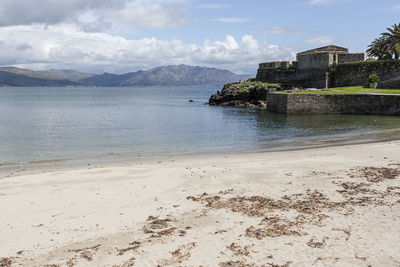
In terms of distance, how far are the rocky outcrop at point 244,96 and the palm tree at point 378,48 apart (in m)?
17.6

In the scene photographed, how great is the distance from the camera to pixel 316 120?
3850cm

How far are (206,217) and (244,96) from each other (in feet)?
184

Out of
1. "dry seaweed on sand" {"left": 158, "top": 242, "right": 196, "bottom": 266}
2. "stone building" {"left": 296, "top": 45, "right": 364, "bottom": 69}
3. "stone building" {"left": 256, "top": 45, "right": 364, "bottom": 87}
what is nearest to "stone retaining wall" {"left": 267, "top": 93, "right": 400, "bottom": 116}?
"stone building" {"left": 256, "top": 45, "right": 364, "bottom": 87}

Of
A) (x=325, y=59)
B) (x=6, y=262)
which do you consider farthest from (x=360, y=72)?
(x=6, y=262)

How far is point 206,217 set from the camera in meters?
9.21

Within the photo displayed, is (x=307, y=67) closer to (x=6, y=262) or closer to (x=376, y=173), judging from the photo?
(x=376, y=173)

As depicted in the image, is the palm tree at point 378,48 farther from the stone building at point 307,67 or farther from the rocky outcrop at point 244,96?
the rocky outcrop at point 244,96

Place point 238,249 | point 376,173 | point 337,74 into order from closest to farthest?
point 238,249, point 376,173, point 337,74

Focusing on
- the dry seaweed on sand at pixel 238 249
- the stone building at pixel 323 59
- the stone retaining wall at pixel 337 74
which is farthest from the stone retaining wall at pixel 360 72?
the dry seaweed on sand at pixel 238 249

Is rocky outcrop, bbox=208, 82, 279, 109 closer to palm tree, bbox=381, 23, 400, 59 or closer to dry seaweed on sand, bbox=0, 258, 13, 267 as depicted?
palm tree, bbox=381, 23, 400, 59

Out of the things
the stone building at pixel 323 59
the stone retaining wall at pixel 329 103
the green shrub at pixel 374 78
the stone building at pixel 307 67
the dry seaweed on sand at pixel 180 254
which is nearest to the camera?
the dry seaweed on sand at pixel 180 254

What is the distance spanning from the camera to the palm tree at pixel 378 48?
5738 cm

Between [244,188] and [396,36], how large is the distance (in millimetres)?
53702

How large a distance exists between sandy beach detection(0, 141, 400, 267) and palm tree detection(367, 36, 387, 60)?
4988 centimetres
